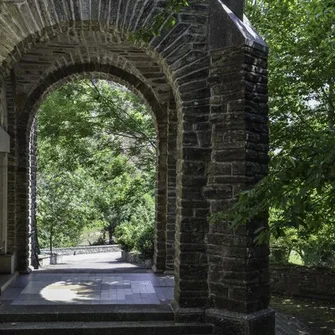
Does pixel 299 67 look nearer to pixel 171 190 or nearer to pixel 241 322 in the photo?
pixel 171 190

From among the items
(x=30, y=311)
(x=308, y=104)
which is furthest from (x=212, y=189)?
(x=308, y=104)

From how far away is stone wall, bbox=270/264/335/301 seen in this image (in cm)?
1022

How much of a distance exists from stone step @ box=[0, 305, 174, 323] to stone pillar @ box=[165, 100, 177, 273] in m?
3.11

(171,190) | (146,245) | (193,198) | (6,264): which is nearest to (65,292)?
(6,264)

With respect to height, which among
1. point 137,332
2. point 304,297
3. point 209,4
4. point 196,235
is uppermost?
point 209,4

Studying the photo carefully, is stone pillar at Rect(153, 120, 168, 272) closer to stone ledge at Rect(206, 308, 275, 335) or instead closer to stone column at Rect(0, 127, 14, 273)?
stone column at Rect(0, 127, 14, 273)

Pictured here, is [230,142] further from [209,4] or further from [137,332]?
[137,332]

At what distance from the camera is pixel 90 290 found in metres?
7.39

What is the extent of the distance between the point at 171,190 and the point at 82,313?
12.4ft

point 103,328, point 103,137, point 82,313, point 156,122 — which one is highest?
point 103,137

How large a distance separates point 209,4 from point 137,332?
4.17m

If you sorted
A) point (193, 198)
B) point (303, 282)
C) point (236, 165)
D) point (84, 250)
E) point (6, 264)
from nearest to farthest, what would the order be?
1. point (236, 165)
2. point (193, 198)
3. point (6, 264)
4. point (303, 282)
5. point (84, 250)

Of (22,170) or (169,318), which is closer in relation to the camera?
(169,318)

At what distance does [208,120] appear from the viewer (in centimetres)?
604
